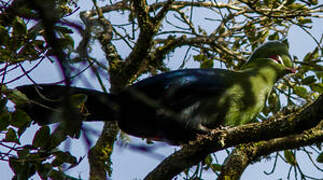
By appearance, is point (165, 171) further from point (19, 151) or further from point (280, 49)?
point (280, 49)

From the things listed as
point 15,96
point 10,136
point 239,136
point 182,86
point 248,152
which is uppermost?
point 182,86

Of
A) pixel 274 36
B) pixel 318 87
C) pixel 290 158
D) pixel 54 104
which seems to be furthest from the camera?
pixel 274 36

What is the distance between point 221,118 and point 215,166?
418 mm

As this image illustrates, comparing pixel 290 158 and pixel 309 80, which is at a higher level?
pixel 309 80

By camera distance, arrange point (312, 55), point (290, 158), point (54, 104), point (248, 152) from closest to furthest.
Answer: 1. point (54, 104)
2. point (248, 152)
3. point (290, 158)
4. point (312, 55)

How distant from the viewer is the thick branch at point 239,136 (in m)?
1.68

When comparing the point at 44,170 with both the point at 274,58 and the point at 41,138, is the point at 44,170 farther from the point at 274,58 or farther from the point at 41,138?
the point at 274,58

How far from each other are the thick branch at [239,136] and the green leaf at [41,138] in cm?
52

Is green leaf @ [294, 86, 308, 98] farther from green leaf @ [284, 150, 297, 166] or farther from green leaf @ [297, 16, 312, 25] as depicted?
green leaf @ [297, 16, 312, 25]

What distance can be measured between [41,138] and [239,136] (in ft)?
2.87

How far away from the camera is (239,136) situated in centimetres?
185

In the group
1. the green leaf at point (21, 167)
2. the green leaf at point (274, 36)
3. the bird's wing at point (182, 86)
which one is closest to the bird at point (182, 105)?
the bird's wing at point (182, 86)

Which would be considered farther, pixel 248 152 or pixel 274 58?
pixel 274 58

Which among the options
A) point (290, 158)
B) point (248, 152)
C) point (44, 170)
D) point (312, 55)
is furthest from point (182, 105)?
point (312, 55)
